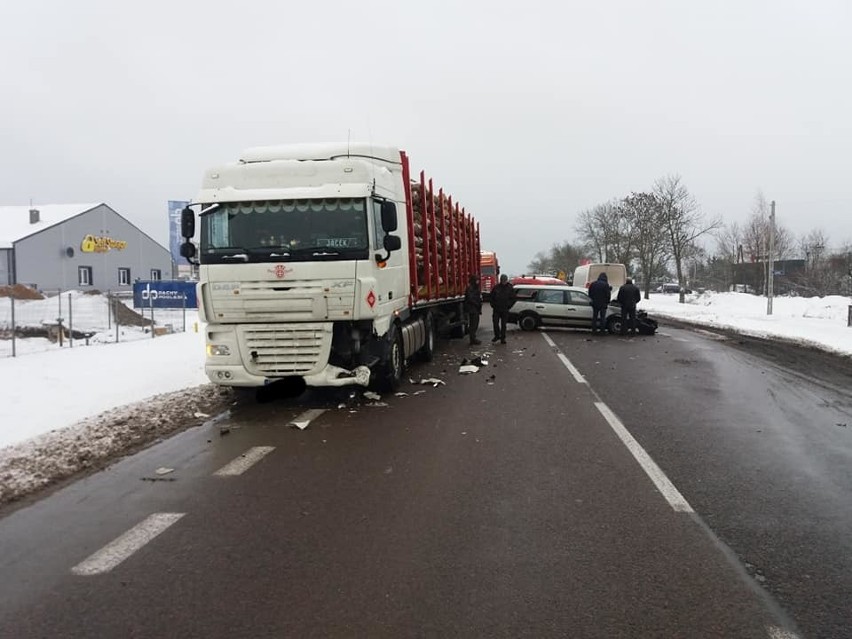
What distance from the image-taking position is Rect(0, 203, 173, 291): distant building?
48.7 m

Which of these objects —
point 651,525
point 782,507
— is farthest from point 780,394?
point 651,525

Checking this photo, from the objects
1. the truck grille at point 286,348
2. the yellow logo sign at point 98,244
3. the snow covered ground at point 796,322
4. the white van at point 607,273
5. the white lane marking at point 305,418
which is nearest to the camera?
the white lane marking at point 305,418

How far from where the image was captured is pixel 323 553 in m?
4.26

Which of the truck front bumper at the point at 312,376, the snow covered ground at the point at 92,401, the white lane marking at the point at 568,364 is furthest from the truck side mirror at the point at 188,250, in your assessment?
the white lane marking at the point at 568,364

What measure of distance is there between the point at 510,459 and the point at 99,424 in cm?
495

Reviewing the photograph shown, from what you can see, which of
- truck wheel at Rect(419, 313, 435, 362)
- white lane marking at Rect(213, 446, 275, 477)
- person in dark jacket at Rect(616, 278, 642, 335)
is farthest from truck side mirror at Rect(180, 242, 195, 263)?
person in dark jacket at Rect(616, 278, 642, 335)

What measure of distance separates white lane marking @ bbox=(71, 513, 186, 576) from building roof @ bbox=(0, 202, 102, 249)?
50936 mm

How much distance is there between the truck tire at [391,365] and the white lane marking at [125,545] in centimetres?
513

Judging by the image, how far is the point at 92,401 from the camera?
9.64 m

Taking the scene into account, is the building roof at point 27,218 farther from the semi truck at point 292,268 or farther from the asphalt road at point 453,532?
the asphalt road at point 453,532

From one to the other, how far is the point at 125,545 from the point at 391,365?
5.98 metres

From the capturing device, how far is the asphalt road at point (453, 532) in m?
3.46

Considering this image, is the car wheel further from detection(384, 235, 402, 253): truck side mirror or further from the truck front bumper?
the truck front bumper

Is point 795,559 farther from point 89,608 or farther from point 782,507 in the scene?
point 89,608
